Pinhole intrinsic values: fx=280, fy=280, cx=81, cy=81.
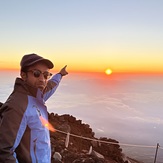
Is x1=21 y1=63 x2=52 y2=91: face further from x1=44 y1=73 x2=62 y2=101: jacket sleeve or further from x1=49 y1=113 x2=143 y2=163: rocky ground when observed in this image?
x1=49 y1=113 x2=143 y2=163: rocky ground

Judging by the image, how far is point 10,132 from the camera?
2.35 m

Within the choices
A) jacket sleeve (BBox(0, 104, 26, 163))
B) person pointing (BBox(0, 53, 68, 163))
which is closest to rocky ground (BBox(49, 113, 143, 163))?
person pointing (BBox(0, 53, 68, 163))

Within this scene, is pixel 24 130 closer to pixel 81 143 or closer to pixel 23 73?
pixel 23 73

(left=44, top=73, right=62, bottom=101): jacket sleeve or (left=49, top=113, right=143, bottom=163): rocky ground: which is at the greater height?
(left=44, top=73, right=62, bottom=101): jacket sleeve

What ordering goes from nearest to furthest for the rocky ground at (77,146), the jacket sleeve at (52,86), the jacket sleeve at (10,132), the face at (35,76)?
the jacket sleeve at (10,132) → the face at (35,76) → the jacket sleeve at (52,86) → the rocky ground at (77,146)

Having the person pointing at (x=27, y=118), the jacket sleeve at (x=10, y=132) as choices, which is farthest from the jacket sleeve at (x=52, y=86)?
the jacket sleeve at (x=10, y=132)

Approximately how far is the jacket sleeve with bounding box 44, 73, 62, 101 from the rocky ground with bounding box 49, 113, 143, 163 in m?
4.14

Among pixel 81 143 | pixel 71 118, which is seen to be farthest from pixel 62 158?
pixel 71 118

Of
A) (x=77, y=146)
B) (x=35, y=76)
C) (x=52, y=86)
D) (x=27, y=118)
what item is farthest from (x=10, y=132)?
(x=77, y=146)

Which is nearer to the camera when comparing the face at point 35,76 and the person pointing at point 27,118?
the person pointing at point 27,118

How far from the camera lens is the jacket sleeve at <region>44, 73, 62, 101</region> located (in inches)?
157

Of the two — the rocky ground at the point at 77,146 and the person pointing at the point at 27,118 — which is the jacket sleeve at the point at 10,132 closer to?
the person pointing at the point at 27,118

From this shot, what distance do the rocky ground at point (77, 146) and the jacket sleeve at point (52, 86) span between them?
4142 millimetres

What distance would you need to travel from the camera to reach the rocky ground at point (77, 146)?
8.42 m
